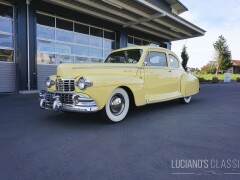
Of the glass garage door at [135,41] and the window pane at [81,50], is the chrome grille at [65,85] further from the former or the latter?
the glass garage door at [135,41]

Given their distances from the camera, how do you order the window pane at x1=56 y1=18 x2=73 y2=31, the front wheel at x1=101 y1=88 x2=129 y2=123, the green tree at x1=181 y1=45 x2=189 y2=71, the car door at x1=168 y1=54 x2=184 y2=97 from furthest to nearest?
the green tree at x1=181 y1=45 x2=189 y2=71 < the window pane at x1=56 y1=18 x2=73 y2=31 < the car door at x1=168 y1=54 x2=184 y2=97 < the front wheel at x1=101 y1=88 x2=129 y2=123

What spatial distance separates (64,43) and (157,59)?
6.65 metres

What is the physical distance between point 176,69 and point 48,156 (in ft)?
15.1

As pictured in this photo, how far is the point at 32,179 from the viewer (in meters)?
1.96

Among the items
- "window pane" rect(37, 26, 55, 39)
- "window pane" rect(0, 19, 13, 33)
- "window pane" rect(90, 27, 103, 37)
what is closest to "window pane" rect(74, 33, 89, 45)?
"window pane" rect(90, 27, 103, 37)

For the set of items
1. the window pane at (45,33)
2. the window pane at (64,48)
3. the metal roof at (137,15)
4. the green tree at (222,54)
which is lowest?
the window pane at (64,48)

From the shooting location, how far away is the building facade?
28.1ft

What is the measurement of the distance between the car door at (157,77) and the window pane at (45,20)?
6704mm

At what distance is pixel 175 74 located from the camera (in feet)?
19.2

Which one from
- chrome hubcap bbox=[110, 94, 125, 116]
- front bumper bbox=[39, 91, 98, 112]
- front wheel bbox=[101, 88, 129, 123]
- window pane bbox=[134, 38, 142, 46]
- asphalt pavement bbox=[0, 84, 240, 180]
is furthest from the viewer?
window pane bbox=[134, 38, 142, 46]

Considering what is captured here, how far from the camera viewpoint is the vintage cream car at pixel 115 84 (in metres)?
3.66

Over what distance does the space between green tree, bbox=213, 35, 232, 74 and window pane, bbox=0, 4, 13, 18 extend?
214ft

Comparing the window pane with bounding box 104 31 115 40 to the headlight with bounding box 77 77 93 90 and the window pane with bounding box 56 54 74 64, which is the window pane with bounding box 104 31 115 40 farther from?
the headlight with bounding box 77 77 93 90

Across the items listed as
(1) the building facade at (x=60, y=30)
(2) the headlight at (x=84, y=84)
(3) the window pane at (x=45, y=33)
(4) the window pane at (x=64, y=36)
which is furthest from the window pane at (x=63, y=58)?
(2) the headlight at (x=84, y=84)
